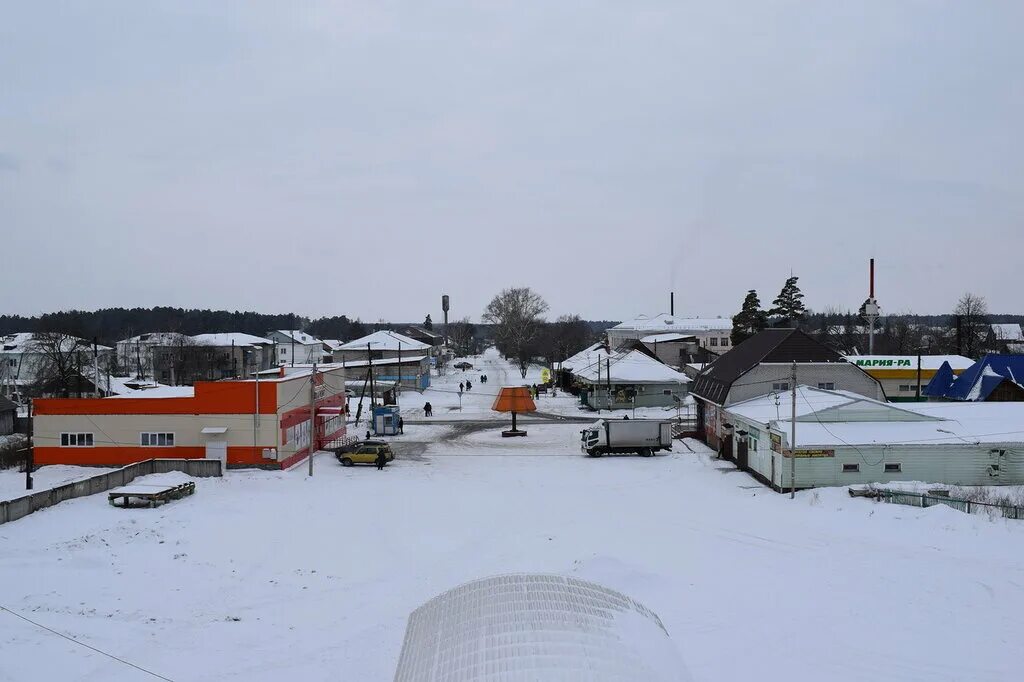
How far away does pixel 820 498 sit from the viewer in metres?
24.0

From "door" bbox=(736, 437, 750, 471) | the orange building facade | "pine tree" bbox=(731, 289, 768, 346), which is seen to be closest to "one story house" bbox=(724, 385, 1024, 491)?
"door" bbox=(736, 437, 750, 471)

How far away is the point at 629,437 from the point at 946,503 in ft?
48.7

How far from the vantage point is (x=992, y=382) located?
44875 mm

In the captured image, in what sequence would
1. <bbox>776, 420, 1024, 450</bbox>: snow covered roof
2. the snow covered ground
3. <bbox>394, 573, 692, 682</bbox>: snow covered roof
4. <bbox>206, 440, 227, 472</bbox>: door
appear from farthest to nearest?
<bbox>206, 440, 227, 472</bbox>: door → the snow covered ground → <bbox>776, 420, 1024, 450</bbox>: snow covered roof → <bbox>394, 573, 692, 682</bbox>: snow covered roof

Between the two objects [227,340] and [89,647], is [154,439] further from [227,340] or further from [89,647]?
[227,340]

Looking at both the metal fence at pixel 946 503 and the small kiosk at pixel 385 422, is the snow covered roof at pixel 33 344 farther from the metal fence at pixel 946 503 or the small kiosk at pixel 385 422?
the metal fence at pixel 946 503

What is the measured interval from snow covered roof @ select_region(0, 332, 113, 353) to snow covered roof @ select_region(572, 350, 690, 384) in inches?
1764

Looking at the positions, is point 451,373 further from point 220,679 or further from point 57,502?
point 220,679

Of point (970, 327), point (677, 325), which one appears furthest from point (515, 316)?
point (970, 327)

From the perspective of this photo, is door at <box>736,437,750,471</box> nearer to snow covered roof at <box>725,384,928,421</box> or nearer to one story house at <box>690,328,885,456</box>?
snow covered roof at <box>725,384,928,421</box>

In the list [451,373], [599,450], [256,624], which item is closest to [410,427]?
[599,450]

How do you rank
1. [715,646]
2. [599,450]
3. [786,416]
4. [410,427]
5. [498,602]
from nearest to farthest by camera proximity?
[498,602] → [715,646] → [786,416] → [599,450] → [410,427]

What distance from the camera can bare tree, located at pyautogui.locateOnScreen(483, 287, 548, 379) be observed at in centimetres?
12061

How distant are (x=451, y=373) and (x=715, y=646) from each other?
87.2 m
